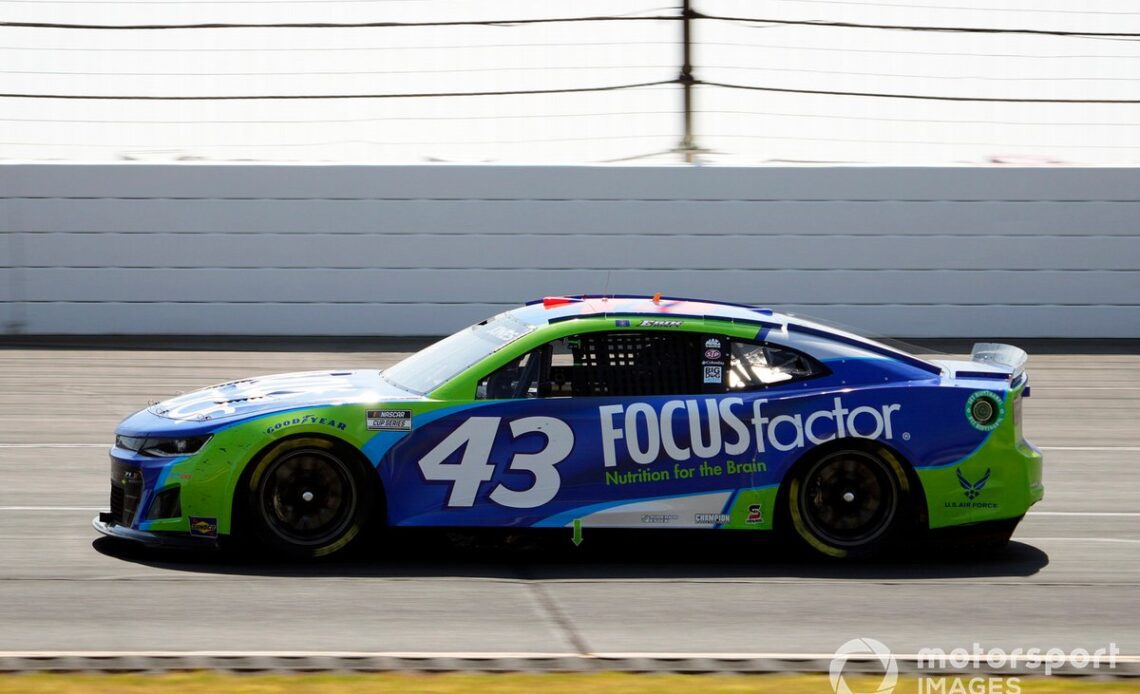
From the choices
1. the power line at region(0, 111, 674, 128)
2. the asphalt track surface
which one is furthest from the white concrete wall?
the asphalt track surface

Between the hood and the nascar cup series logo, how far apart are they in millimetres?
2341

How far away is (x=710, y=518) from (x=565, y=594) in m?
0.85

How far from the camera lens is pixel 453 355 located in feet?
24.3

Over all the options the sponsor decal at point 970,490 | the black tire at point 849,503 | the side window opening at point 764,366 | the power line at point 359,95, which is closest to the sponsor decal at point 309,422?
the side window opening at point 764,366

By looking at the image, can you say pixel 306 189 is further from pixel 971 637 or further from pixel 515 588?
pixel 971 637

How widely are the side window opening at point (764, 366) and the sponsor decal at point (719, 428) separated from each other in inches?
4.4

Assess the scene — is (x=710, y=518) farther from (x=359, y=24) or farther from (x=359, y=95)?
(x=359, y=24)

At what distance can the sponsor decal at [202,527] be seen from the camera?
671 centimetres

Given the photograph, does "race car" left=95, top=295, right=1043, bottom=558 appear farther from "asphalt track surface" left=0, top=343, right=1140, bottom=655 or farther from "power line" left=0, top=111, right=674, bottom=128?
"power line" left=0, top=111, right=674, bottom=128

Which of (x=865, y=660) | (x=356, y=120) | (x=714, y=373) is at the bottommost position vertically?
(x=865, y=660)

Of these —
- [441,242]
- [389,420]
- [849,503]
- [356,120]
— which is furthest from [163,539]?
[356,120]

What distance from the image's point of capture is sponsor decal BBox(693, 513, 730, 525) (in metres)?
6.91

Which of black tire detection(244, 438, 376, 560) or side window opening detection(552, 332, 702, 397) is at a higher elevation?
side window opening detection(552, 332, 702, 397)

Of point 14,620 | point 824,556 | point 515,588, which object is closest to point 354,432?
point 515,588
